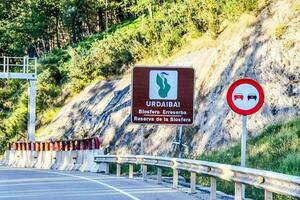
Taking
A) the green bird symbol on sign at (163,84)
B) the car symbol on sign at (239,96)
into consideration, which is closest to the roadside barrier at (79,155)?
the green bird symbol on sign at (163,84)

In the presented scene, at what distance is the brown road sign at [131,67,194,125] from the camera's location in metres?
22.5

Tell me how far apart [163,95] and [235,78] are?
445 centimetres

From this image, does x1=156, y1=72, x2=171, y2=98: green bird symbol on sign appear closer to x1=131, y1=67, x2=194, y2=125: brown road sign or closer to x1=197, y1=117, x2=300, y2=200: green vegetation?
x1=131, y1=67, x2=194, y2=125: brown road sign

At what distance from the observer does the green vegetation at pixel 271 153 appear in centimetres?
1530

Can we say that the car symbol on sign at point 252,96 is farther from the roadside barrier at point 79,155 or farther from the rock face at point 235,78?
the roadside barrier at point 79,155

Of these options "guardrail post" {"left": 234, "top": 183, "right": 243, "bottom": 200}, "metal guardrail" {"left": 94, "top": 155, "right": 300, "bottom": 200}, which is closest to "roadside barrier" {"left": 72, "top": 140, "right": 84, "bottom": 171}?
"metal guardrail" {"left": 94, "top": 155, "right": 300, "bottom": 200}

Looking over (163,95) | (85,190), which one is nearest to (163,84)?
(163,95)

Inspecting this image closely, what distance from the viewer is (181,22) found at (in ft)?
120

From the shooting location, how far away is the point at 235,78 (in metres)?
26.1

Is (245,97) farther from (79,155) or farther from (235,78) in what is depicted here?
(79,155)

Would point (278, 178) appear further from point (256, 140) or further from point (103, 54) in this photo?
point (103, 54)

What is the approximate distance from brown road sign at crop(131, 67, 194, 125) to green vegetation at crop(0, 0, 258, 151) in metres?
7.09

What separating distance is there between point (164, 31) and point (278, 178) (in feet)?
94.7

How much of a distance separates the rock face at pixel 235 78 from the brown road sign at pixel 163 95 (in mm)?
2291
